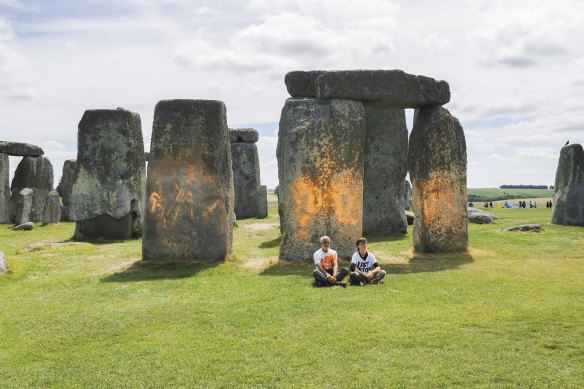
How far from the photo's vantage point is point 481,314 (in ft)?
21.6

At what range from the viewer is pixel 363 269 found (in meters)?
8.54

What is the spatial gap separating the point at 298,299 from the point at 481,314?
2.48m

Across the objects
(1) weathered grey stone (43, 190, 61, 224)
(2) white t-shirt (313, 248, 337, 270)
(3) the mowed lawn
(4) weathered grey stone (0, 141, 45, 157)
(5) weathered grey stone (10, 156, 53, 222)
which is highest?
(4) weathered grey stone (0, 141, 45, 157)

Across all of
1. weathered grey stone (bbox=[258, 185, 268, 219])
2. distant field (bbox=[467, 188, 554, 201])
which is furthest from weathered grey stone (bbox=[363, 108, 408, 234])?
distant field (bbox=[467, 188, 554, 201])

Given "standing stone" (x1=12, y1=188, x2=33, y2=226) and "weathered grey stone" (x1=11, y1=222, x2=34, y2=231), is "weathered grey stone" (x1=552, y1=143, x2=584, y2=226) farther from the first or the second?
"standing stone" (x1=12, y1=188, x2=33, y2=226)

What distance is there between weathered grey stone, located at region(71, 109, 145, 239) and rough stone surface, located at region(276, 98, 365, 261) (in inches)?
270

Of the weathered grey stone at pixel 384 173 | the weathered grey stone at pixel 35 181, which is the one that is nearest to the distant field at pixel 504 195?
the weathered grey stone at pixel 384 173

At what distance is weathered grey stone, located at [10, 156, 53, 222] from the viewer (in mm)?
22688

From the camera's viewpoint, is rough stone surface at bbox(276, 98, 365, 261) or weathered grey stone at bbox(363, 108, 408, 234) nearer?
rough stone surface at bbox(276, 98, 365, 261)

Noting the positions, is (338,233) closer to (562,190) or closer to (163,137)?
(163,137)

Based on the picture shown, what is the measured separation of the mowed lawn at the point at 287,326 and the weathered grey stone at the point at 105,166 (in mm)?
5018

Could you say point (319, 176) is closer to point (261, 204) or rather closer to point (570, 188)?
point (570, 188)

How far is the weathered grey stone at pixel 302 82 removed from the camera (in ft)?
41.4

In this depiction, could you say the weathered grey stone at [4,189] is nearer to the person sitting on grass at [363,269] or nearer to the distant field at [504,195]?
the person sitting on grass at [363,269]
